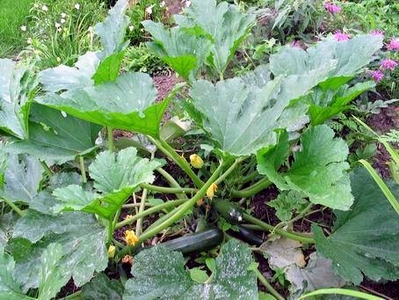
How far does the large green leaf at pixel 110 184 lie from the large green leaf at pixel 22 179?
1.68 ft

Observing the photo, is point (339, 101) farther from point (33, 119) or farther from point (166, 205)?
point (33, 119)

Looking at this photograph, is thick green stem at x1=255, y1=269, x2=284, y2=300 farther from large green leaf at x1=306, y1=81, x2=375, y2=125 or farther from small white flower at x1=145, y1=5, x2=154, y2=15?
small white flower at x1=145, y1=5, x2=154, y2=15

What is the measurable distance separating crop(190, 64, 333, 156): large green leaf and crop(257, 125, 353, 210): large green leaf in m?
0.08

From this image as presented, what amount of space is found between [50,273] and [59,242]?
0.23 meters

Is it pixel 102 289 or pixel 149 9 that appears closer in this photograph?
pixel 102 289

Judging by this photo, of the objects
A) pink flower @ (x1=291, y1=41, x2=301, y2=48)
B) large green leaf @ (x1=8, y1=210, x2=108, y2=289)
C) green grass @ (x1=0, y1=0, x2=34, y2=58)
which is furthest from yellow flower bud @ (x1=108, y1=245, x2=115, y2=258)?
green grass @ (x1=0, y1=0, x2=34, y2=58)

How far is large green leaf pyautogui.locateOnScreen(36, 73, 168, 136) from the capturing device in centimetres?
159

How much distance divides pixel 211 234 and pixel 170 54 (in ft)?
2.29

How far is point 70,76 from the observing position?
220cm

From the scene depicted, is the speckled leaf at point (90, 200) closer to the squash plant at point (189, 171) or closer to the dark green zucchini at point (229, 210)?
the squash plant at point (189, 171)

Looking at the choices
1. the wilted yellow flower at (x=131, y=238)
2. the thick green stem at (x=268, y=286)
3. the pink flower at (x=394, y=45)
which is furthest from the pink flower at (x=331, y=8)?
the wilted yellow flower at (x=131, y=238)

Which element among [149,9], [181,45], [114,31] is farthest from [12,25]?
[181,45]

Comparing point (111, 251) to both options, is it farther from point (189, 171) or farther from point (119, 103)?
point (119, 103)

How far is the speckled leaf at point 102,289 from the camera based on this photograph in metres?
1.80
